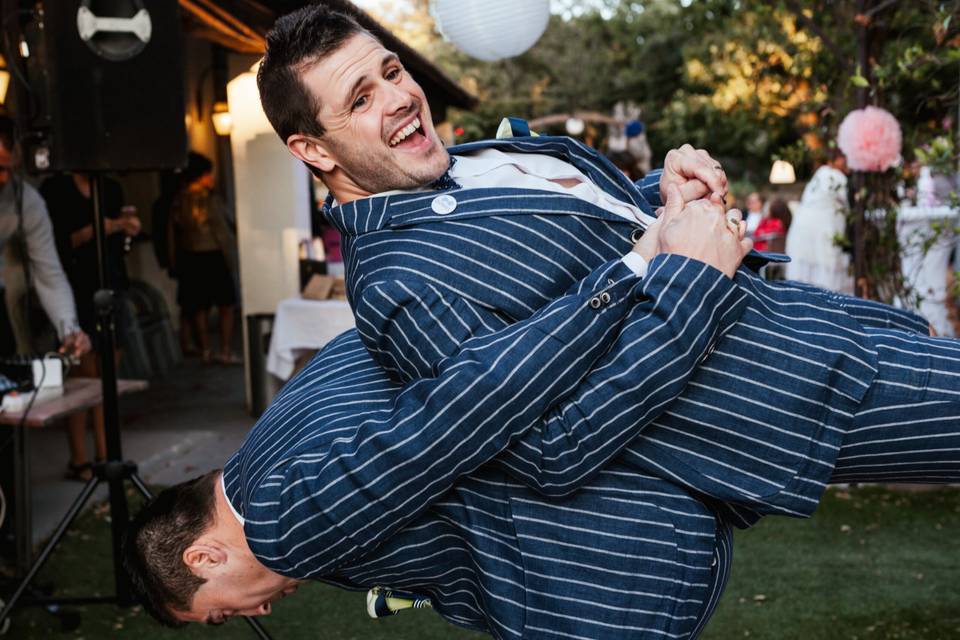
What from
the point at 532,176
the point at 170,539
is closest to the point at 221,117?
the point at 170,539

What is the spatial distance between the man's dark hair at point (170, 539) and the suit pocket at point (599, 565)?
650 millimetres

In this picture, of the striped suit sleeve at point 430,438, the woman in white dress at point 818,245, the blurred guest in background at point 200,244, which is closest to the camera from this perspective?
the striped suit sleeve at point 430,438

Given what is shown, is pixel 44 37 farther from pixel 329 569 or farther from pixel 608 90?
pixel 608 90

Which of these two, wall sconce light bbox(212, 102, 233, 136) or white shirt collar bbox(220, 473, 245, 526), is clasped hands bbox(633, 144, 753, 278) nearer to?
white shirt collar bbox(220, 473, 245, 526)

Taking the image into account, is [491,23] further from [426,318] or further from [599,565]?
[599,565]

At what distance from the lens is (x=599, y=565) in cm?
153

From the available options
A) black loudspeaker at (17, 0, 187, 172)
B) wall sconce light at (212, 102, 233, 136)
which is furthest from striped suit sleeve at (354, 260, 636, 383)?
wall sconce light at (212, 102, 233, 136)

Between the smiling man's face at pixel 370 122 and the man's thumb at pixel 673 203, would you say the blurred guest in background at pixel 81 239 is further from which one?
the man's thumb at pixel 673 203

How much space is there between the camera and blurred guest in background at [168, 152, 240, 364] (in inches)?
372

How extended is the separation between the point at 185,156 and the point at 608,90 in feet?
89.7

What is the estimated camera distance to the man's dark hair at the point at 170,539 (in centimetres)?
184

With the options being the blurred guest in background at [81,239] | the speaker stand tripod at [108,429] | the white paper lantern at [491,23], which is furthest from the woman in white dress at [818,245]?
the speaker stand tripod at [108,429]

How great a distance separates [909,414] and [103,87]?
10.6 ft

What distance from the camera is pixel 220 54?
11.9m
